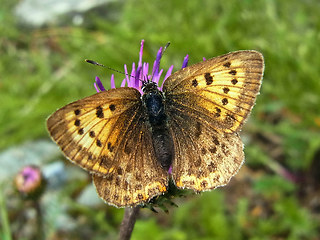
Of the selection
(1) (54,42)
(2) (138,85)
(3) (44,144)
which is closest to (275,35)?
(2) (138,85)

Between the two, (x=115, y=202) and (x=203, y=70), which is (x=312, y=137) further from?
(x=115, y=202)

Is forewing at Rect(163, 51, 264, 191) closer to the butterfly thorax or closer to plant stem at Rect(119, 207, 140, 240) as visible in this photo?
the butterfly thorax

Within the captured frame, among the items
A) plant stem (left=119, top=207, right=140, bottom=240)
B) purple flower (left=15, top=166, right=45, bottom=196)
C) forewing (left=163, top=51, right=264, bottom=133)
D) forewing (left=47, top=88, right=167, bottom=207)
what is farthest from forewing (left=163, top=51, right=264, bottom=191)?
purple flower (left=15, top=166, right=45, bottom=196)

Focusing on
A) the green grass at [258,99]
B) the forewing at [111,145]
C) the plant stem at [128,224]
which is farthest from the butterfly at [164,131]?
the green grass at [258,99]

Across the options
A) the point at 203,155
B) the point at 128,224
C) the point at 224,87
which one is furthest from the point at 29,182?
the point at 224,87

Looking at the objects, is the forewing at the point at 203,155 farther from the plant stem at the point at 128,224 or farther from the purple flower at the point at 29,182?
the purple flower at the point at 29,182

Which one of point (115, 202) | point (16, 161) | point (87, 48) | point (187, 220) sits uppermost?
point (87, 48)

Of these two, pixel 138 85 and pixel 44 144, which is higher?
pixel 44 144

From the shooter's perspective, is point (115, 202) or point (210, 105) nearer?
point (115, 202)
